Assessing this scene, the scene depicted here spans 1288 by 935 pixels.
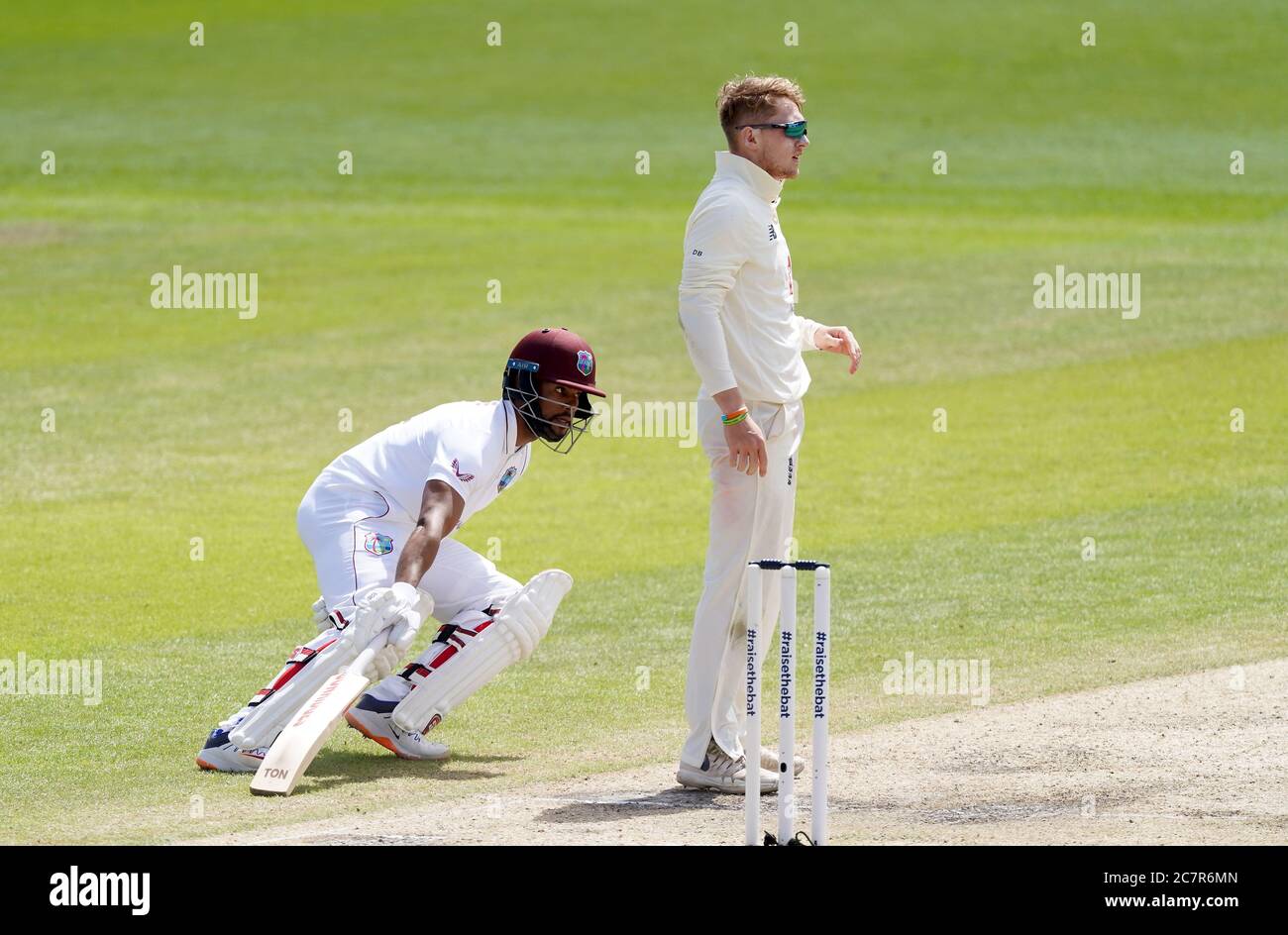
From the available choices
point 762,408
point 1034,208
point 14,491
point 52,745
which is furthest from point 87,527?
point 1034,208

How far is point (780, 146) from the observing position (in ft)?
24.6

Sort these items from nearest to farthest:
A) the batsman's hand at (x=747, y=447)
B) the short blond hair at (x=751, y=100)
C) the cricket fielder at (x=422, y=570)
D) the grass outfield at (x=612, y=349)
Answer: the batsman's hand at (x=747, y=447), the short blond hair at (x=751, y=100), the cricket fielder at (x=422, y=570), the grass outfield at (x=612, y=349)

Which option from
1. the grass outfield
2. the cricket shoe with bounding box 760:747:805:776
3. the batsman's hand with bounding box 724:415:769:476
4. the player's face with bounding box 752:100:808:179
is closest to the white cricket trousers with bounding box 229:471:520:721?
the grass outfield

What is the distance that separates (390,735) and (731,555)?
186 centimetres

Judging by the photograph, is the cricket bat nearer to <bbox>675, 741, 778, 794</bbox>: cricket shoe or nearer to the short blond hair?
<bbox>675, 741, 778, 794</bbox>: cricket shoe

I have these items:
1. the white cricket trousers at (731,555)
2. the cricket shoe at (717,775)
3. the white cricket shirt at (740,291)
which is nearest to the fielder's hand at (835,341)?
the white cricket shirt at (740,291)

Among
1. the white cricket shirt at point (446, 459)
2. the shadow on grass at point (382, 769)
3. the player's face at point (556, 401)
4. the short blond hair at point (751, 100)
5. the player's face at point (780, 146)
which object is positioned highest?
the short blond hair at point (751, 100)

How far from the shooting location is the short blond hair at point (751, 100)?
750 centimetres

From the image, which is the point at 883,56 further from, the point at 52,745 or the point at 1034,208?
the point at 52,745

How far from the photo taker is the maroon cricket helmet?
793 cm

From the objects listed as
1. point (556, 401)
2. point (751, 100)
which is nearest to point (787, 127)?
point (751, 100)

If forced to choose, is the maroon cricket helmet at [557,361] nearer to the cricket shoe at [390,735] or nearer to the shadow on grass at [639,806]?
the cricket shoe at [390,735]

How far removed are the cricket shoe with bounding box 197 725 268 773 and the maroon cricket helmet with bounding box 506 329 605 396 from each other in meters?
2.03

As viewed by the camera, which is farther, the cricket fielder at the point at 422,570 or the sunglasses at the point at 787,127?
the cricket fielder at the point at 422,570
